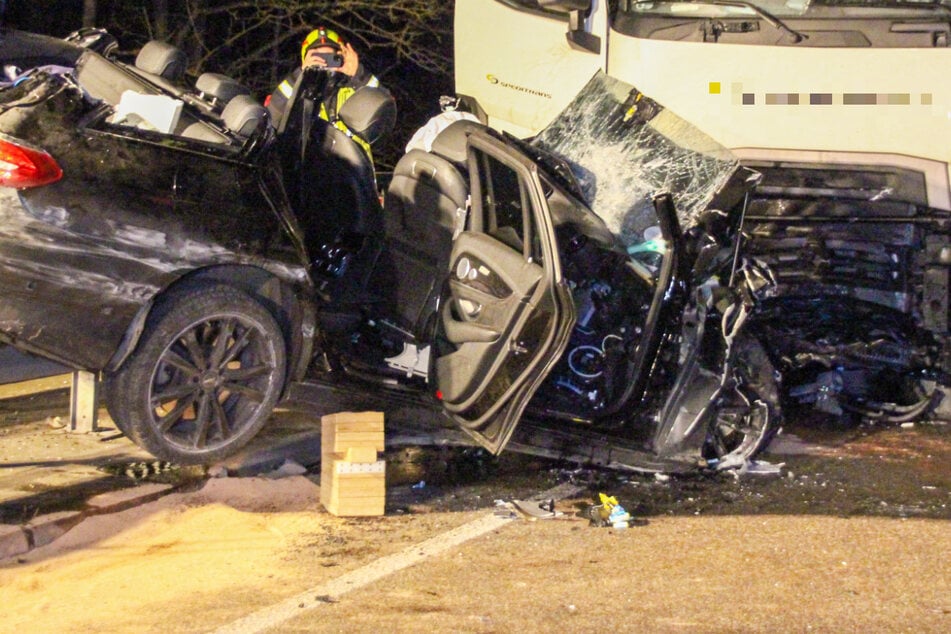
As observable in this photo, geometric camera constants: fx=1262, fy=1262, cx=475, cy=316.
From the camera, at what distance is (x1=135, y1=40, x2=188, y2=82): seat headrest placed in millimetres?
6621

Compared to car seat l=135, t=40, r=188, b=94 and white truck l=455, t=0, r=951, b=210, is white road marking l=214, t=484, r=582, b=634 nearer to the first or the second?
car seat l=135, t=40, r=188, b=94

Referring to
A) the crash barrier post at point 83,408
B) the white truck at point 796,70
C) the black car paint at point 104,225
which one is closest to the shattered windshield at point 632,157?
the white truck at point 796,70

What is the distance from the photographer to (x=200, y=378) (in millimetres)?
5762

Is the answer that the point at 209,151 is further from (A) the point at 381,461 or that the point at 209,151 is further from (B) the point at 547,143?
(B) the point at 547,143

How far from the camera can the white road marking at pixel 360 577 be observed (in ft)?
14.1

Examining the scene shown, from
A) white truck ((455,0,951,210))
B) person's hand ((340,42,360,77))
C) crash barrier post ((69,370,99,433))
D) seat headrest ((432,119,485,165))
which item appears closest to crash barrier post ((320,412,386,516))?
seat headrest ((432,119,485,165))

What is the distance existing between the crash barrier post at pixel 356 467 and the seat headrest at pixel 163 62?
2178mm

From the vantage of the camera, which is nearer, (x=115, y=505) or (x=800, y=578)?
(x=800, y=578)

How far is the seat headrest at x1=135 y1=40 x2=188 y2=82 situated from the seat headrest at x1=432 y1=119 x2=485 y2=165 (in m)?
1.46

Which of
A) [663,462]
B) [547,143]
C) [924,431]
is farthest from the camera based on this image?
[924,431]

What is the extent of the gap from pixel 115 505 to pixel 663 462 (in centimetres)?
268

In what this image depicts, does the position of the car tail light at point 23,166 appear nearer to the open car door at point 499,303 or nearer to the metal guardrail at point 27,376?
the open car door at point 499,303

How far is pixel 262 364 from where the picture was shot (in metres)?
5.94

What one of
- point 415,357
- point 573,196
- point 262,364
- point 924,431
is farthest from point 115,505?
point 924,431
